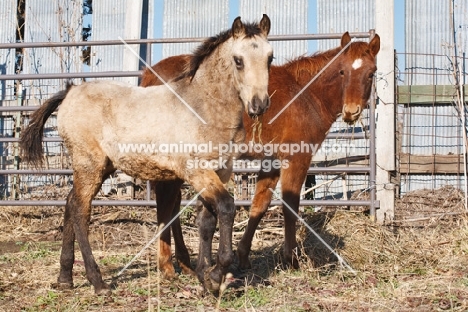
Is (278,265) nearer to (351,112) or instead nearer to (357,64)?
(351,112)

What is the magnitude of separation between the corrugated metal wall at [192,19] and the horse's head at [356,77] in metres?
3.61

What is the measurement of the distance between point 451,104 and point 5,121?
6.68 meters

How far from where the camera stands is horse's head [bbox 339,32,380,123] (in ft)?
19.3

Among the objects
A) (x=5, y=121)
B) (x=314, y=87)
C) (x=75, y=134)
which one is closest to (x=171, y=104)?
(x=75, y=134)

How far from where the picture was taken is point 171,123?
4582 millimetres

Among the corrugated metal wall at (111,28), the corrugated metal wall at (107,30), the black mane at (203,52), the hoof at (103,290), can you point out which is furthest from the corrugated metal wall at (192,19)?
the hoof at (103,290)

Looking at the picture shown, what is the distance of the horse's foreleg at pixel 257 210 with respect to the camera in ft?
18.5

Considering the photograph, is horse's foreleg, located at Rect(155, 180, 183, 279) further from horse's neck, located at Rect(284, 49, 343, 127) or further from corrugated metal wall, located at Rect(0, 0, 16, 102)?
corrugated metal wall, located at Rect(0, 0, 16, 102)

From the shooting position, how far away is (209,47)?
4.78 metres

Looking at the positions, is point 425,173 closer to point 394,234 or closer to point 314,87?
point 394,234

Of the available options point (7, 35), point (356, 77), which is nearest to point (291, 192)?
point (356, 77)

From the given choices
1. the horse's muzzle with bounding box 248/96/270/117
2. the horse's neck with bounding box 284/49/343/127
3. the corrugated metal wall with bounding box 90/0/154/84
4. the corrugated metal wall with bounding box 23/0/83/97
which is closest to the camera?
the horse's muzzle with bounding box 248/96/270/117

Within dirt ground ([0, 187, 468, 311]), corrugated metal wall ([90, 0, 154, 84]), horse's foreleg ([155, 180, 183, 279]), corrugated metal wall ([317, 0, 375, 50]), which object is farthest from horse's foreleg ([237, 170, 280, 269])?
corrugated metal wall ([90, 0, 154, 84])

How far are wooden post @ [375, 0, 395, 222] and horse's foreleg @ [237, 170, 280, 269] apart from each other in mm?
1870
